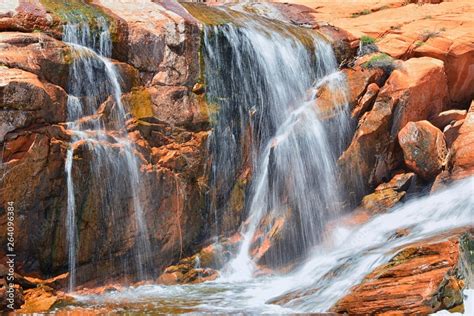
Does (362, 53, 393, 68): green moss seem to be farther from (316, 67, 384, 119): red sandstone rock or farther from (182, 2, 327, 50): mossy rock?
(182, 2, 327, 50): mossy rock

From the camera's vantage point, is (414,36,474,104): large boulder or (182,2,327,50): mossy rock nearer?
(182,2,327,50): mossy rock

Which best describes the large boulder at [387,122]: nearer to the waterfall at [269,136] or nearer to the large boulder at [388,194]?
the large boulder at [388,194]

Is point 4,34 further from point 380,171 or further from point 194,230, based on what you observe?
point 380,171

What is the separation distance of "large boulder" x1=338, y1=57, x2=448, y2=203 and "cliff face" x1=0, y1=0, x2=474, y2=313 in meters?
0.03

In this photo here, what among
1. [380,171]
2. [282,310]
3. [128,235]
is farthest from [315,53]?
[282,310]

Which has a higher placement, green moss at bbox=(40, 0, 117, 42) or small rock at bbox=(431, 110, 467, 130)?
green moss at bbox=(40, 0, 117, 42)

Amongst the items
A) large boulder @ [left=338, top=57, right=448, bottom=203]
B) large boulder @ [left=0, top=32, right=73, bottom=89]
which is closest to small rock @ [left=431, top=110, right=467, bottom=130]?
large boulder @ [left=338, top=57, right=448, bottom=203]

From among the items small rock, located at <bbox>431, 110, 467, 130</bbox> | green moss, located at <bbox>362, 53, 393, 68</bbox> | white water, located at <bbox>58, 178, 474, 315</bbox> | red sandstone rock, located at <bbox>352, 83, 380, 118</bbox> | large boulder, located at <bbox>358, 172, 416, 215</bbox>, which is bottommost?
white water, located at <bbox>58, 178, 474, 315</bbox>

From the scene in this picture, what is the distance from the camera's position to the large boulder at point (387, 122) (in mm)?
14094

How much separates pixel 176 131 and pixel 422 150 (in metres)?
5.91

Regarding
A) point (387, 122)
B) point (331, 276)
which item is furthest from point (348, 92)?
point (331, 276)

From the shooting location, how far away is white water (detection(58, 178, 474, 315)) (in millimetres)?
9539

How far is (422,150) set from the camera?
46.4ft

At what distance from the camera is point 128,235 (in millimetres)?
11609
